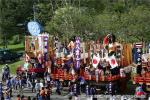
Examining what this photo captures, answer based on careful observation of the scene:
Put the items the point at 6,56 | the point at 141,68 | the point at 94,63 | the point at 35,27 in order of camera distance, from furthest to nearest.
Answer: the point at 6,56 < the point at 35,27 < the point at 94,63 < the point at 141,68

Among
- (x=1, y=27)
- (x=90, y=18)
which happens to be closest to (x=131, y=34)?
(x=90, y=18)

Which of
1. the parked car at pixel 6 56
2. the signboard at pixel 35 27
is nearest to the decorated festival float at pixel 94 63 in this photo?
the signboard at pixel 35 27

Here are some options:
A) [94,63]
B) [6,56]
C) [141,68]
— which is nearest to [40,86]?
[94,63]

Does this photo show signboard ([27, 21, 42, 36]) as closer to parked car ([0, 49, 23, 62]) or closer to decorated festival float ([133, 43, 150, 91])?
decorated festival float ([133, 43, 150, 91])

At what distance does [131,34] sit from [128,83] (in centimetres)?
738

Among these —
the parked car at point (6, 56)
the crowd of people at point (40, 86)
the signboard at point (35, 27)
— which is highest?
the signboard at point (35, 27)

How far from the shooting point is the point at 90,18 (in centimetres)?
4759

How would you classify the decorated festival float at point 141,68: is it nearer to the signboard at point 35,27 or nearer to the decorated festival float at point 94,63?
the decorated festival float at point 94,63

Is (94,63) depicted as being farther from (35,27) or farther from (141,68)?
(35,27)

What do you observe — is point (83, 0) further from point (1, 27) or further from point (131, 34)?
point (131, 34)

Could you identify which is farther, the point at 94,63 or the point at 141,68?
the point at 94,63

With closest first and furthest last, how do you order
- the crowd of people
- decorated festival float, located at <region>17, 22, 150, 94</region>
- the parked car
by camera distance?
the crowd of people < decorated festival float, located at <region>17, 22, 150, 94</region> < the parked car

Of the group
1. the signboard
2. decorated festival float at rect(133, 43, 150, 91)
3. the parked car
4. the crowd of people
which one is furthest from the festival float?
the parked car

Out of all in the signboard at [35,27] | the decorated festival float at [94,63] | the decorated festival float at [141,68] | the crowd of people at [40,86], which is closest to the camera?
the crowd of people at [40,86]
